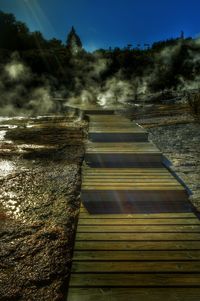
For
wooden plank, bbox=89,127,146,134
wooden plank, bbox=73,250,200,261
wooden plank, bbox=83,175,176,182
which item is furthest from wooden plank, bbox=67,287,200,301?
wooden plank, bbox=89,127,146,134

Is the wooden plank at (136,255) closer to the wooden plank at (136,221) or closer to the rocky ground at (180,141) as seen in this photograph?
the wooden plank at (136,221)

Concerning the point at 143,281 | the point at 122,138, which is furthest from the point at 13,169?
the point at 143,281

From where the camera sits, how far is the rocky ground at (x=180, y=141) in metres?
5.96

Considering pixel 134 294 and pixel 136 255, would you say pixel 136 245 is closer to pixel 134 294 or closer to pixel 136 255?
pixel 136 255

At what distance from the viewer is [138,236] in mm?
3469

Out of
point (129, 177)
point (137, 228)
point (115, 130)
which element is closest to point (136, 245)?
point (137, 228)

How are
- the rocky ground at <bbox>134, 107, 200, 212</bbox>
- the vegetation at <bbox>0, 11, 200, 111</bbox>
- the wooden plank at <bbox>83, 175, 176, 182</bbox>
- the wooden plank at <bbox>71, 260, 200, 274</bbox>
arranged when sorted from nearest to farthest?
the wooden plank at <bbox>71, 260, 200, 274</bbox> → the wooden plank at <bbox>83, 175, 176, 182</bbox> → the rocky ground at <bbox>134, 107, 200, 212</bbox> → the vegetation at <bbox>0, 11, 200, 111</bbox>

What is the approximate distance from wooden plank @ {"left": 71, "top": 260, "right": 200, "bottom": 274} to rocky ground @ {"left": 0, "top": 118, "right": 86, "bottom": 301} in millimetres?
430

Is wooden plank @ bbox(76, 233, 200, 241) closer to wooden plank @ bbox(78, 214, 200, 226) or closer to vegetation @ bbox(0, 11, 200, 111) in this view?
wooden plank @ bbox(78, 214, 200, 226)

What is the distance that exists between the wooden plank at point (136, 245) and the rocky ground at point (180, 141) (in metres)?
1.52

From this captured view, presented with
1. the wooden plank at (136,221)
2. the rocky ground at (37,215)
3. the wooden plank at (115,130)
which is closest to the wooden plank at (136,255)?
the rocky ground at (37,215)

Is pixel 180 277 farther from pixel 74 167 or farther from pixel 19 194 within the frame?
pixel 74 167

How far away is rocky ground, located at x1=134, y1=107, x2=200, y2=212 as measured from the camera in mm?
5965

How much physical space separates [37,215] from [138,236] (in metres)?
1.88
